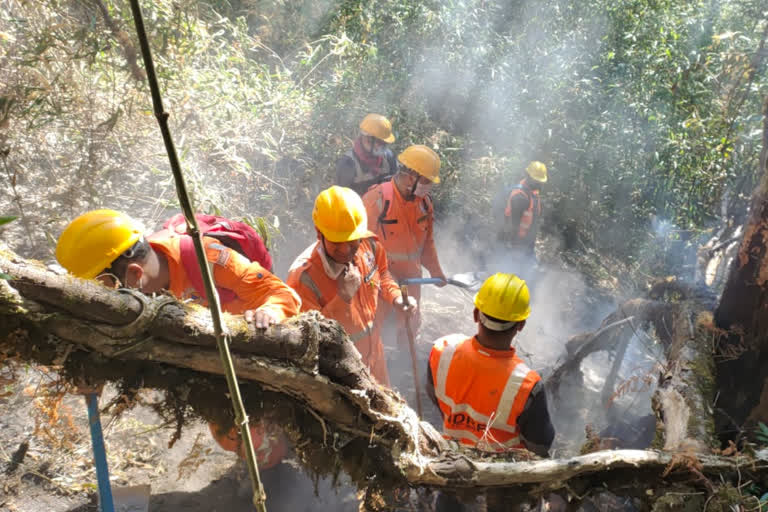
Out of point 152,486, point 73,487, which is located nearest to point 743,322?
point 152,486

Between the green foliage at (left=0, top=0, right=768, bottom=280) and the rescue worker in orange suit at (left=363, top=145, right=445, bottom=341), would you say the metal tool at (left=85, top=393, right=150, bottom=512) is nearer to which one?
the rescue worker in orange suit at (left=363, top=145, right=445, bottom=341)

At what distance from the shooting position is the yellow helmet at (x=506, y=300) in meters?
2.47

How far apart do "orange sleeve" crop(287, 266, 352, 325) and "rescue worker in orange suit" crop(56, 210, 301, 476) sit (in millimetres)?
458

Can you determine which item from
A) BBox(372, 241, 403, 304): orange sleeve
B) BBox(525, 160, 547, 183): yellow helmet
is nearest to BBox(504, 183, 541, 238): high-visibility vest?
BBox(525, 160, 547, 183): yellow helmet

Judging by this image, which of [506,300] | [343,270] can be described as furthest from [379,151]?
[506,300]

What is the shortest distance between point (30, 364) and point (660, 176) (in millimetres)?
8122

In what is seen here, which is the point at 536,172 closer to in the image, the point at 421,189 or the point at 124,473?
the point at 421,189

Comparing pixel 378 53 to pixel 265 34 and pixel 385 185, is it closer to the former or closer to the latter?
pixel 265 34

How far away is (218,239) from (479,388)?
1645 mm

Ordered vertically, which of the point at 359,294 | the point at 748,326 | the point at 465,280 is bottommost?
the point at 465,280

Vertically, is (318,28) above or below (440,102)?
above

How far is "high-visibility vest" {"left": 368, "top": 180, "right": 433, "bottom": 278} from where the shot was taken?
187 inches

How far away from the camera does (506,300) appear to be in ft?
8.12

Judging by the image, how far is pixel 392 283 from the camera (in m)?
4.00
